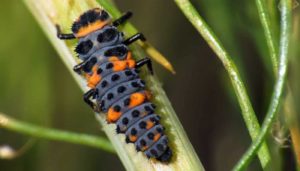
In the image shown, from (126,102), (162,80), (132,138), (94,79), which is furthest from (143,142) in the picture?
(162,80)

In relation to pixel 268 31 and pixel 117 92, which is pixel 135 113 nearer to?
pixel 117 92

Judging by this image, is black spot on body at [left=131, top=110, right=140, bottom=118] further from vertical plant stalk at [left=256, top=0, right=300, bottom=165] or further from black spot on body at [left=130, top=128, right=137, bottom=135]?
vertical plant stalk at [left=256, top=0, right=300, bottom=165]

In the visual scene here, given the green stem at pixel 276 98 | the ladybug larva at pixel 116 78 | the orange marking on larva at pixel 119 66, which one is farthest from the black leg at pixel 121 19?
the green stem at pixel 276 98

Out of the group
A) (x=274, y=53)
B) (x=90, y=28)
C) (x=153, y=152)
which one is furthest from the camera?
(x=90, y=28)

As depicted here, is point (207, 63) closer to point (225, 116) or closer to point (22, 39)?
point (225, 116)

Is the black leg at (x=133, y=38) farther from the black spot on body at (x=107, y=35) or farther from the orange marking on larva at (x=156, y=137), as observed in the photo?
the orange marking on larva at (x=156, y=137)

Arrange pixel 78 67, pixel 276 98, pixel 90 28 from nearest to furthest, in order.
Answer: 1. pixel 276 98
2. pixel 78 67
3. pixel 90 28
